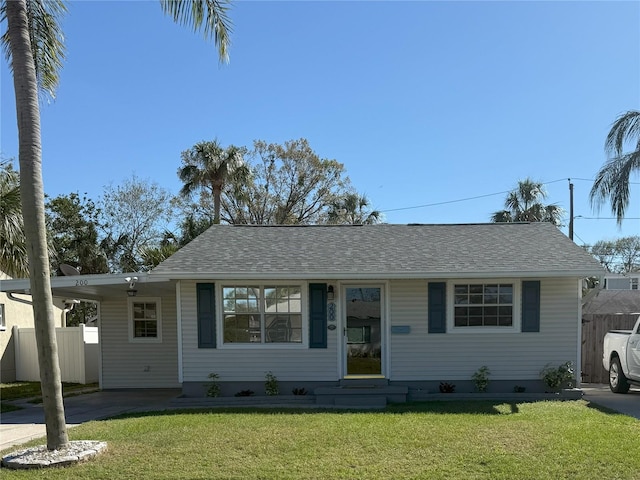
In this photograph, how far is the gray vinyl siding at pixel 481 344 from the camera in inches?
377

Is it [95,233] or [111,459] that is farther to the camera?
[95,233]

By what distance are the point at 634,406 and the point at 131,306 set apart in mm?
11287

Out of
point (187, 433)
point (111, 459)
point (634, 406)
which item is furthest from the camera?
point (634, 406)

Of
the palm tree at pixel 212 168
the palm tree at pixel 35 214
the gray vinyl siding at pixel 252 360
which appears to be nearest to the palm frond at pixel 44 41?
the palm tree at pixel 35 214

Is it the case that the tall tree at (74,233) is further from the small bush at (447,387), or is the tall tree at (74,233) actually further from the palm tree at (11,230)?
the small bush at (447,387)

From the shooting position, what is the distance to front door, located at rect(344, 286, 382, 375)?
32.3 feet

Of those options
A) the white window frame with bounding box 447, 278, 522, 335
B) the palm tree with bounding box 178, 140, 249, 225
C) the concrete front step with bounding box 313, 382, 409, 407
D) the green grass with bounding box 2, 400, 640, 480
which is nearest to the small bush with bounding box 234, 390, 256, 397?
the green grass with bounding box 2, 400, 640, 480

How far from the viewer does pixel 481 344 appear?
966cm

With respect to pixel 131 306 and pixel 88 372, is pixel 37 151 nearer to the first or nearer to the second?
pixel 131 306

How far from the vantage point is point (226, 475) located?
5129mm

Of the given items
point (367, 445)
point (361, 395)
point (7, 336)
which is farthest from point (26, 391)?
point (367, 445)

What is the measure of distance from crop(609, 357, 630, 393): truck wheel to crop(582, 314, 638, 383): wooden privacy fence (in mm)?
1626

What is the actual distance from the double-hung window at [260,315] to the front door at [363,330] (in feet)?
3.52

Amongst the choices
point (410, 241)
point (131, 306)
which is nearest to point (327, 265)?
point (410, 241)
